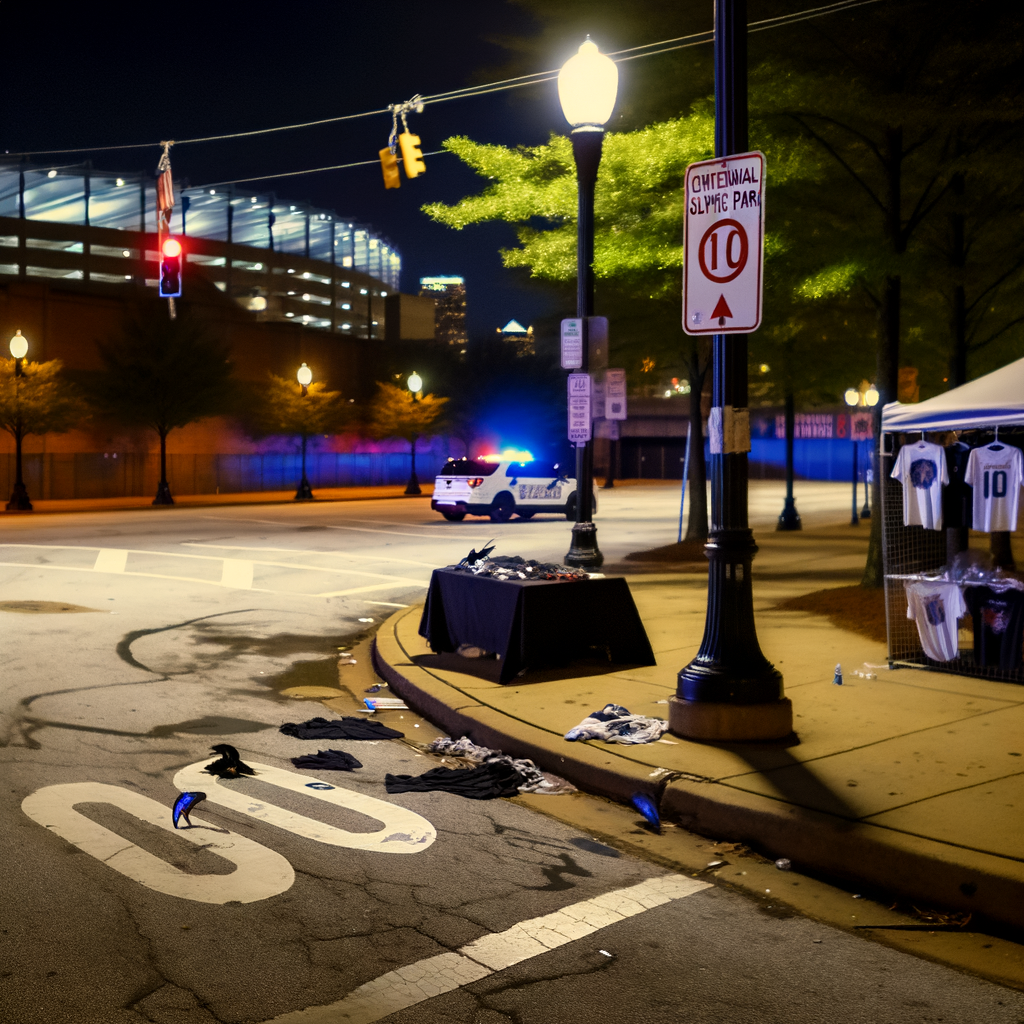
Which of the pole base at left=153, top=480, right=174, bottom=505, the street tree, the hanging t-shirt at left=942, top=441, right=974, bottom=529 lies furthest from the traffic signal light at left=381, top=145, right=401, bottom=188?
the street tree

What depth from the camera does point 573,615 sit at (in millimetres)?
8664

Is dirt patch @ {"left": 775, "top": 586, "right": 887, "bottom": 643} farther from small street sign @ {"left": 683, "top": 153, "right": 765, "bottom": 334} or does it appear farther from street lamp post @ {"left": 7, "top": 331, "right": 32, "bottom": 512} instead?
street lamp post @ {"left": 7, "top": 331, "right": 32, "bottom": 512}

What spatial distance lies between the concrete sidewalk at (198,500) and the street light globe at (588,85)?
27492mm

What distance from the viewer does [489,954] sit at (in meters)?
3.96

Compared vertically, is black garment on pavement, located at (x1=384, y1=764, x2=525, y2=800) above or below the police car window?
below

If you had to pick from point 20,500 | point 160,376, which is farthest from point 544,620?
point 160,376

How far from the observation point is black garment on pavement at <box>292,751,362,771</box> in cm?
651

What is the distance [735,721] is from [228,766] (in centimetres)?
300

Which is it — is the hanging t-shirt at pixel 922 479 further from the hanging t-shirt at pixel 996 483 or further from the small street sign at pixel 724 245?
the small street sign at pixel 724 245

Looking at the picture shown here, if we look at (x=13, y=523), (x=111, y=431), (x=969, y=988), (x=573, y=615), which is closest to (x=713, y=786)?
(x=969, y=988)

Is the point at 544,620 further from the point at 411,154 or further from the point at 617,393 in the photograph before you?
the point at 411,154

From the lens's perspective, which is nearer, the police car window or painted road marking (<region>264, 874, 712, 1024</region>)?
painted road marking (<region>264, 874, 712, 1024</region>)

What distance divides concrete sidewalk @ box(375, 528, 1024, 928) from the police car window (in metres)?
18.6

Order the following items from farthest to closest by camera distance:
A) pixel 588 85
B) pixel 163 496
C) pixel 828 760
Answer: pixel 163 496 → pixel 588 85 → pixel 828 760
